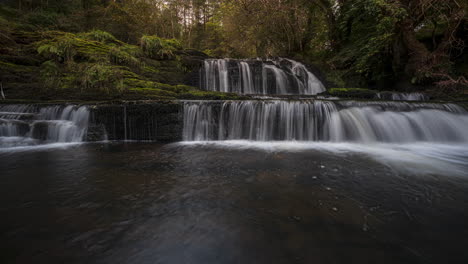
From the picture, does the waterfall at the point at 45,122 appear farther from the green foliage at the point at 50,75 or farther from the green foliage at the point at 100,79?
the green foliage at the point at 100,79

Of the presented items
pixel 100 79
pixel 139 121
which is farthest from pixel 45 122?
pixel 100 79

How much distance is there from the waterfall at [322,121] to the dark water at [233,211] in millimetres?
→ 2156

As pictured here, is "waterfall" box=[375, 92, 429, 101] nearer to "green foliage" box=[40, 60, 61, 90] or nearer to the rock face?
the rock face

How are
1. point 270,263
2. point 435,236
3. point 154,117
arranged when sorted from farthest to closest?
point 154,117
point 435,236
point 270,263

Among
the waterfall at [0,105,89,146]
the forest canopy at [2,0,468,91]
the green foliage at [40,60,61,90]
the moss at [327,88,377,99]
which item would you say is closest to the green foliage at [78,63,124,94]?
the green foliage at [40,60,61,90]

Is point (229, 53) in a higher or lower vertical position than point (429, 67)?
higher

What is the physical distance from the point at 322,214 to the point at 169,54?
1228 cm

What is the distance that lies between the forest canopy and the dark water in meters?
6.55

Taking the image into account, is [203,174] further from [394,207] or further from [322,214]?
[394,207]

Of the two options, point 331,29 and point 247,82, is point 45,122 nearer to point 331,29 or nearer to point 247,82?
point 247,82

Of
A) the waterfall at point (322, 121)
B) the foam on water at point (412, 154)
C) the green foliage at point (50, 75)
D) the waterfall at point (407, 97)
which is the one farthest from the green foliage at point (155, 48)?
the waterfall at point (407, 97)

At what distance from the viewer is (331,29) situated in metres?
14.0

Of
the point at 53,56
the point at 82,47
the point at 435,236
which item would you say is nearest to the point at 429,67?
the point at 435,236

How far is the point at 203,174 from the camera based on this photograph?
3150 mm
